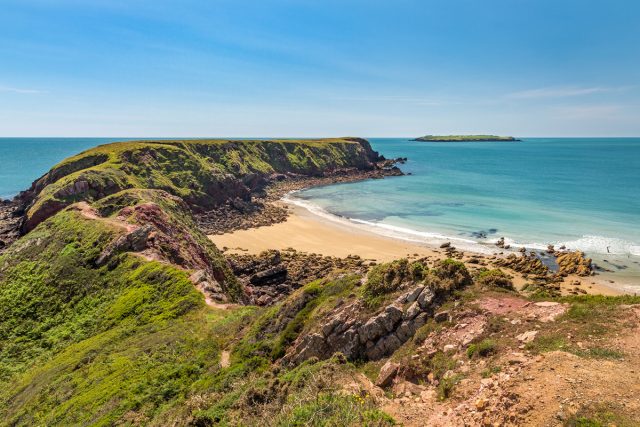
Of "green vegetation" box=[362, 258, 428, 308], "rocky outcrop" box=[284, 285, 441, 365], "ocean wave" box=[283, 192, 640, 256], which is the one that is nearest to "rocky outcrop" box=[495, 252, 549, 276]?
"ocean wave" box=[283, 192, 640, 256]

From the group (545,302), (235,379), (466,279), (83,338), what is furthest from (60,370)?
(545,302)

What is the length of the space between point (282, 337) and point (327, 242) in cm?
3909

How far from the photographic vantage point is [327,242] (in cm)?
5878

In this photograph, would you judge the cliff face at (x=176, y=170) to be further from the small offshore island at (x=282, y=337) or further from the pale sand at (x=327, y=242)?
the pale sand at (x=327, y=242)

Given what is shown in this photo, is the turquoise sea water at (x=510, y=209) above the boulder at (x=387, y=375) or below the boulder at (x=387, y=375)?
below

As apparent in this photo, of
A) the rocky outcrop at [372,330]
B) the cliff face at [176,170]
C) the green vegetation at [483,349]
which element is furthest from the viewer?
the cliff face at [176,170]

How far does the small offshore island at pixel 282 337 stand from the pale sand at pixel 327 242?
614 cm

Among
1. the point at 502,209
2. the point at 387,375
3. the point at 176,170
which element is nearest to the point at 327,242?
the point at 502,209

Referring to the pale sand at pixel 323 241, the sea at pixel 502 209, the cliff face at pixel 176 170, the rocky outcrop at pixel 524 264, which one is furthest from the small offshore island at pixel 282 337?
the cliff face at pixel 176 170

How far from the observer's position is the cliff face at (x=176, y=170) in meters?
54.6

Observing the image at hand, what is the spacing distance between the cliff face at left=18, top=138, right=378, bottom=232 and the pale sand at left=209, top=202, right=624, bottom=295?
1961cm

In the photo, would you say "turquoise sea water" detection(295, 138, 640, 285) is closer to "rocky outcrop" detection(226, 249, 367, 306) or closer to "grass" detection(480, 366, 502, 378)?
"rocky outcrop" detection(226, 249, 367, 306)

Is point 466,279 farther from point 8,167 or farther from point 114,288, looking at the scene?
point 8,167

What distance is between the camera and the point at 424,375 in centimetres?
1395
